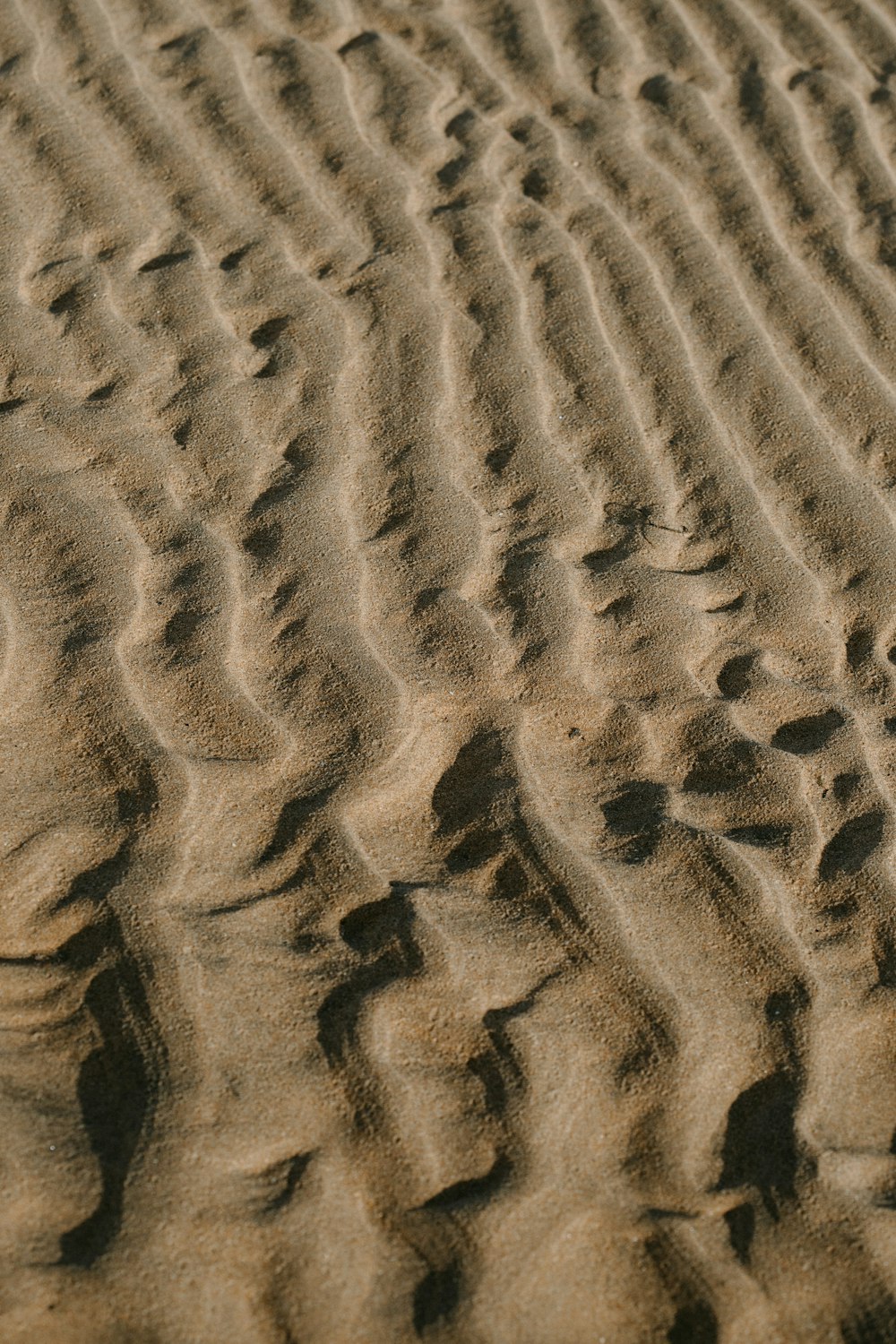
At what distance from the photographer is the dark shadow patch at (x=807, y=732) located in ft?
7.34

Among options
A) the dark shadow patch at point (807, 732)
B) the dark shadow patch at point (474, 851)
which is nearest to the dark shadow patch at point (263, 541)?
the dark shadow patch at point (474, 851)

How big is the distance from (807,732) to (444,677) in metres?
0.66

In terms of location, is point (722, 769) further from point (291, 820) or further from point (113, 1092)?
point (113, 1092)

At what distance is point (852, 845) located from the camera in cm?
211

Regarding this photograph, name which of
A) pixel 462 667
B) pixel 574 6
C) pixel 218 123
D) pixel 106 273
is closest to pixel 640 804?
pixel 462 667

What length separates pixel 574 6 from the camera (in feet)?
12.1

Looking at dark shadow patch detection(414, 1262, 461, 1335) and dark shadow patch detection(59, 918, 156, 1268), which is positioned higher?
dark shadow patch detection(59, 918, 156, 1268)

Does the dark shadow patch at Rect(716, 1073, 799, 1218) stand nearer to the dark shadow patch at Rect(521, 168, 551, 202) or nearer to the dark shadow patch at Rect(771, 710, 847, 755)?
the dark shadow patch at Rect(771, 710, 847, 755)

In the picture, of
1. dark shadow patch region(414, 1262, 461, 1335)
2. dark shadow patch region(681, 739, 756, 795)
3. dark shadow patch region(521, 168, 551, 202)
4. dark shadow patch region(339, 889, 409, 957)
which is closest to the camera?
dark shadow patch region(414, 1262, 461, 1335)

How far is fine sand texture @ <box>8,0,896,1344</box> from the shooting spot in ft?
5.51

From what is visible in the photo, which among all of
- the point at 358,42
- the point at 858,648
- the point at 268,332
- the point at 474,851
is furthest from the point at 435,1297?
the point at 358,42

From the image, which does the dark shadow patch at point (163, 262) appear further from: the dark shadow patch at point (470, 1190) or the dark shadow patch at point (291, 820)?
the dark shadow patch at point (470, 1190)

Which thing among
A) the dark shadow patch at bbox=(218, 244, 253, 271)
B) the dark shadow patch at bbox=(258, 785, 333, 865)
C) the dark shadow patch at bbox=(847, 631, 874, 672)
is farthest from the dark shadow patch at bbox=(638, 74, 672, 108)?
the dark shadow patch at bbox=(258, 785, 333, 865)

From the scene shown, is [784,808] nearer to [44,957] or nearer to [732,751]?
[732,751]
